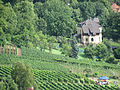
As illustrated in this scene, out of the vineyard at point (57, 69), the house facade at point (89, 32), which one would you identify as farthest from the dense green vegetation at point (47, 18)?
the vineyard at point (57, 69)

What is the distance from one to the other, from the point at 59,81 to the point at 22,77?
39.8 ft

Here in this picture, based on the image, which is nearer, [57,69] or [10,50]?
[57,69]

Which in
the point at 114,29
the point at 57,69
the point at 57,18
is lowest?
the point at 57,69

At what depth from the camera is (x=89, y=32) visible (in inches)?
4373

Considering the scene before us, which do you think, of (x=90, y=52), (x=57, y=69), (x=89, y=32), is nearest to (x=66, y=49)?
(x=90, y=52)

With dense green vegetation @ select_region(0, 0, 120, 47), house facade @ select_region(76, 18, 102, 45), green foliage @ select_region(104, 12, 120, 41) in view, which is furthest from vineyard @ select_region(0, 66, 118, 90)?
house facade @ select_region(76, 18, 102, 45)

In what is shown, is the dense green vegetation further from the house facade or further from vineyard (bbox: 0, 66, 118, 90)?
vineyard (bbox: 0, 66, 118, 90)

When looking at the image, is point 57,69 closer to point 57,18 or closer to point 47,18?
point 57,18

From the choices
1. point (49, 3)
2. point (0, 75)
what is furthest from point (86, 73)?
point (49, 3)

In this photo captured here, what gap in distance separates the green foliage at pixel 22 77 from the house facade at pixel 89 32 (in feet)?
177

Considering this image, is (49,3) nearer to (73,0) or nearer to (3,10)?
(73,0)

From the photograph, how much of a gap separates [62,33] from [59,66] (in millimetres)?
28836

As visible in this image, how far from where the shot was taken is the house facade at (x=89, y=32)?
363ft

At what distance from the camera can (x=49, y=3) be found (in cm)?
11206
